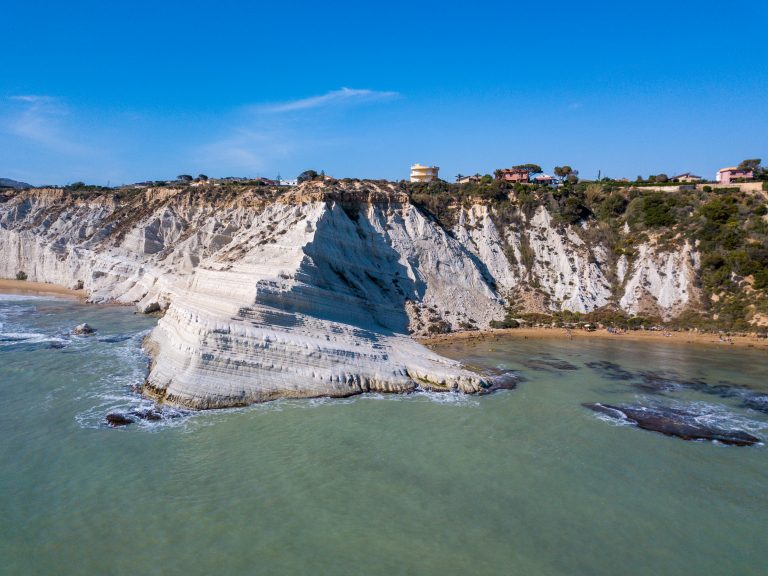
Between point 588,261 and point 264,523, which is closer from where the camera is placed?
point 264,523

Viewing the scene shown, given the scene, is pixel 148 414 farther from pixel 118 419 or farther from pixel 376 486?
pixel 376 486

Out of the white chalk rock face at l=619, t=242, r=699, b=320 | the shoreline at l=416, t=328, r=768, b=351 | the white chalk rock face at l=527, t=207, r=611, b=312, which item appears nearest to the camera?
the shoreline at l=416, t=328, r=768, b=351

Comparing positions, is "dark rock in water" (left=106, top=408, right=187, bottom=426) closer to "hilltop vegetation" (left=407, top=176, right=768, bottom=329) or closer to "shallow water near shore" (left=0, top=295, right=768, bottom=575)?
"shallow water near shore" (left=0, top=295, right=768, bottom=575)

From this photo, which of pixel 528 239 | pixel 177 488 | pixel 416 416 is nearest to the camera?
pixel 177 488

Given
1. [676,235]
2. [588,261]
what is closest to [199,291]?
[588,261]

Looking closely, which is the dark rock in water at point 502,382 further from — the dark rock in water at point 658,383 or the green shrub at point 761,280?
the green shrub at point 761,280

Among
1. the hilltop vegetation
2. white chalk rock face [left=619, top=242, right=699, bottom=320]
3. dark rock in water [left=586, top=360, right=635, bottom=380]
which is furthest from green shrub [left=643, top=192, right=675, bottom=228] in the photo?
dark rock in water [left=586, top=360, right=635, bottom=380]

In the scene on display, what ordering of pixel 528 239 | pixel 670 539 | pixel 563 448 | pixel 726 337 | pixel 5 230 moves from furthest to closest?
pixel 5 230, pixel 528 239, pixel 726 337, pixel 563 448, pixel 670 539

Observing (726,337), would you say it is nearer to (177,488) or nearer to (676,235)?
(676,235)
